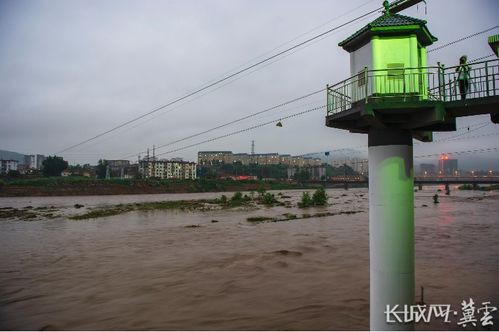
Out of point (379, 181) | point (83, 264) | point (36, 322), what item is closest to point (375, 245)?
point (379, 181)

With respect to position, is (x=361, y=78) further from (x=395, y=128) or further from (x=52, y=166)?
(x=52, y=166)

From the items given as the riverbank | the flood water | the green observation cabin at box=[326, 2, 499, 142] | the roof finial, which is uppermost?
the roof finial

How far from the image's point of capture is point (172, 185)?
381ft

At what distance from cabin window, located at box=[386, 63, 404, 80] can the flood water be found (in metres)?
7.59

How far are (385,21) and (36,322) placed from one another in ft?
46.8

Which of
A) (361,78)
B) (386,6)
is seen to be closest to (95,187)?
(361,78)

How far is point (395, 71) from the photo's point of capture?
24.8ft

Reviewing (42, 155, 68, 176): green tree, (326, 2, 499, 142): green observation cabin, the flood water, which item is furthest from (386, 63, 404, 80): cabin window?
(42, 155, 68, 176): green tree

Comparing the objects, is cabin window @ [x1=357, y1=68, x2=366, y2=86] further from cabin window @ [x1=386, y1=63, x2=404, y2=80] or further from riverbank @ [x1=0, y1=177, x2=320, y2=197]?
riverbank @ [x1=0, y1=177, x2=320, y2=197]

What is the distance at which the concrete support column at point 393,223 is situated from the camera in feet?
23.8

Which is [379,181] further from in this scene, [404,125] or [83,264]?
[83,264]

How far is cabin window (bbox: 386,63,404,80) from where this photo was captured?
7486 millimetres

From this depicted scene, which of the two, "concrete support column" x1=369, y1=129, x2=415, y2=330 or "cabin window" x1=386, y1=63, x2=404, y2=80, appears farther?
"cabin window" x1=386, y1=63, x2=404, y2=80

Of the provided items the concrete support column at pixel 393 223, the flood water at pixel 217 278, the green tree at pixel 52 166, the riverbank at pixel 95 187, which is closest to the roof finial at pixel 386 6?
the concrete support column at pixel 393 223
